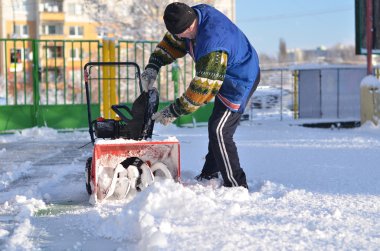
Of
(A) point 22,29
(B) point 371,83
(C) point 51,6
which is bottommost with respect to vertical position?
(B) point 371,83

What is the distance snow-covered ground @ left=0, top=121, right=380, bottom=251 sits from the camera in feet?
11.0

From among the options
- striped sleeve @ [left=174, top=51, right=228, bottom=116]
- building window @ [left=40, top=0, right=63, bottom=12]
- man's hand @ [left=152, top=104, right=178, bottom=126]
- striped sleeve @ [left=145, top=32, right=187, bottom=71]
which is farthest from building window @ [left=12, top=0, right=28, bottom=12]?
striped sleeve @ [left=174, top=51, right=228, bottom=116]

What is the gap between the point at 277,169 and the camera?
615 cm

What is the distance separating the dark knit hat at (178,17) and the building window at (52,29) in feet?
179

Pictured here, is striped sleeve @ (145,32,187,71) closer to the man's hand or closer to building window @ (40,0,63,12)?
the man's hand

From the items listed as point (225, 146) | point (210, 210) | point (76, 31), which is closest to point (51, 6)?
point (76, 31)

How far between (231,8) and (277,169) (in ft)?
85.4

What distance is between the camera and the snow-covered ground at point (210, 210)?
11.0 ft

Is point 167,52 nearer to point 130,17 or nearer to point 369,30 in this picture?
point 369,30

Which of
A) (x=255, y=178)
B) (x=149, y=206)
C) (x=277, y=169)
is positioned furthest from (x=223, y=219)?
(x=277, y=169)

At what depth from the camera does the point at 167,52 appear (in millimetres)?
5426

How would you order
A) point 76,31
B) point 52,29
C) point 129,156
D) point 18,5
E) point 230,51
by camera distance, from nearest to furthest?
point 230,51, point 129,156, point 18,5, point 76,31, point 52,29

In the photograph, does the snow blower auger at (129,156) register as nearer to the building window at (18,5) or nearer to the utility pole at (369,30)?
the utility pole at (369,30)

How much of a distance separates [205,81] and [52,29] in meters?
55.7
